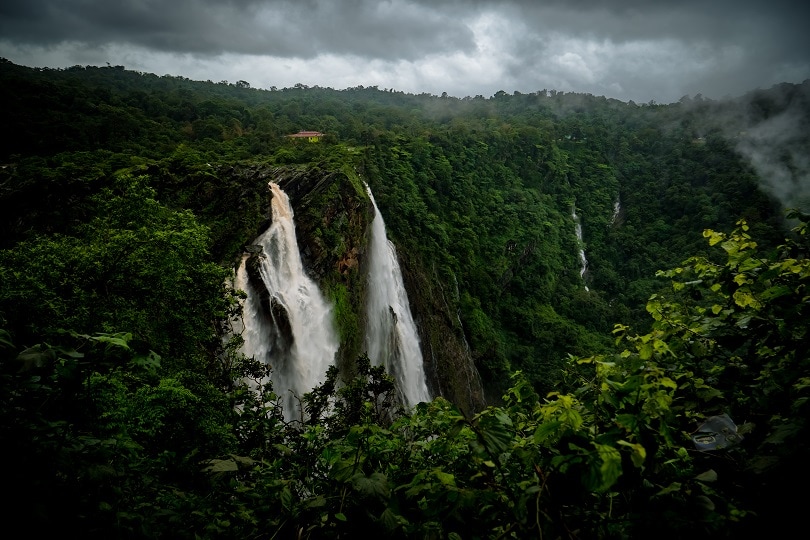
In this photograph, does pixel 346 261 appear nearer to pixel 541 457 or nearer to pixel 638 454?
pixel 541 457

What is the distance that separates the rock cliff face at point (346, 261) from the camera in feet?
55.5

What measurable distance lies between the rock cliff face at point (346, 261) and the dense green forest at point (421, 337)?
136 mm

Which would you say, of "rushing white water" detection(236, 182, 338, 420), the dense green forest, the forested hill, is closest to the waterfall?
the dense green forest

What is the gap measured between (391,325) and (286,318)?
6.54 m

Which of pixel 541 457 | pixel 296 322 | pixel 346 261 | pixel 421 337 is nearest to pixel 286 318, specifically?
pixel 296 322

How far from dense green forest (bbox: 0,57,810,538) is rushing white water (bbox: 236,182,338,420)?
0.78 metres

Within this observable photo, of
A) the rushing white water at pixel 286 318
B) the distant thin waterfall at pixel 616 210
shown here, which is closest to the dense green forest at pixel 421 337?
the distant thin waterfall at pixel 616 210

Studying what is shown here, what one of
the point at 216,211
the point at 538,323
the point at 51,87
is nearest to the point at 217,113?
the point at 51,87

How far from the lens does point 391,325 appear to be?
19703 millimetres

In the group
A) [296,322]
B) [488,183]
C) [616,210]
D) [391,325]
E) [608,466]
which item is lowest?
[391,325]

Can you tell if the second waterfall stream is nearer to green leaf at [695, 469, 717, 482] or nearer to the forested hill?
the forested hill

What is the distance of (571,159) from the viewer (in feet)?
170

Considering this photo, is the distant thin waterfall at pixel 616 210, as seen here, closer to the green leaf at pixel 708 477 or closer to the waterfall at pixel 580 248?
the waterfall at pixel 580 248

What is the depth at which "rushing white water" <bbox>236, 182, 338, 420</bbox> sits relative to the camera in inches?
532
